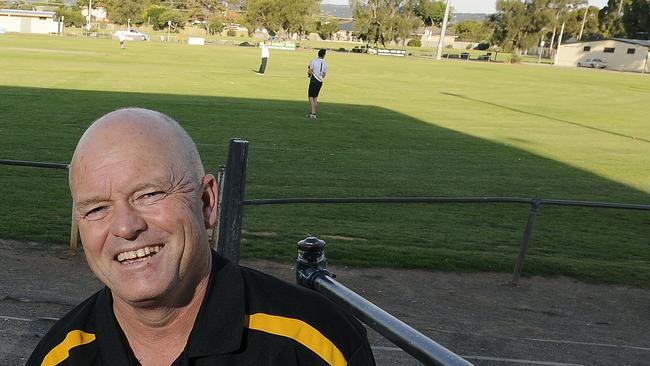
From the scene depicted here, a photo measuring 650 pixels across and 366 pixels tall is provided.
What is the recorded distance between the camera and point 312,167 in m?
14.8

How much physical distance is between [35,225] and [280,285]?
26.2 ft

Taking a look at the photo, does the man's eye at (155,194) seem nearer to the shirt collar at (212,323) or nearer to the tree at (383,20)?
the shirt collar at (212,323)

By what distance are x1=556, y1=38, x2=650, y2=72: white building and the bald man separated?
96946 millimetres

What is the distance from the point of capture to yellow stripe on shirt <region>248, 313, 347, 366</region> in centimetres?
184

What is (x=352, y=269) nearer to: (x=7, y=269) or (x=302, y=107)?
(x=7, y=269)

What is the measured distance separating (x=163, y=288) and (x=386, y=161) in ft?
47.4

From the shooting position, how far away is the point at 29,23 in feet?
384

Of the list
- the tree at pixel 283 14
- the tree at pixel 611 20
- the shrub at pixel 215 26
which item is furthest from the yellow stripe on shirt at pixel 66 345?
the shrub at pixel 215 26

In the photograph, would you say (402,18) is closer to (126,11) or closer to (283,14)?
(283,14)

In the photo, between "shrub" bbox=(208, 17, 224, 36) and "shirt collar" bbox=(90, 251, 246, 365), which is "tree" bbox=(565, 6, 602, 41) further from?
"shirt collar" bbox=(90, 251, 246, 365)

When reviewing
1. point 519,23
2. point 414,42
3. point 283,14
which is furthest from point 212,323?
point 414,42

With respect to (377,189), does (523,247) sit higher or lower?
higher

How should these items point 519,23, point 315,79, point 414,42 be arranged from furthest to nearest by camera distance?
point 414,42 → point 519,23 → point 315,79

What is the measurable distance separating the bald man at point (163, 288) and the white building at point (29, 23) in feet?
400
